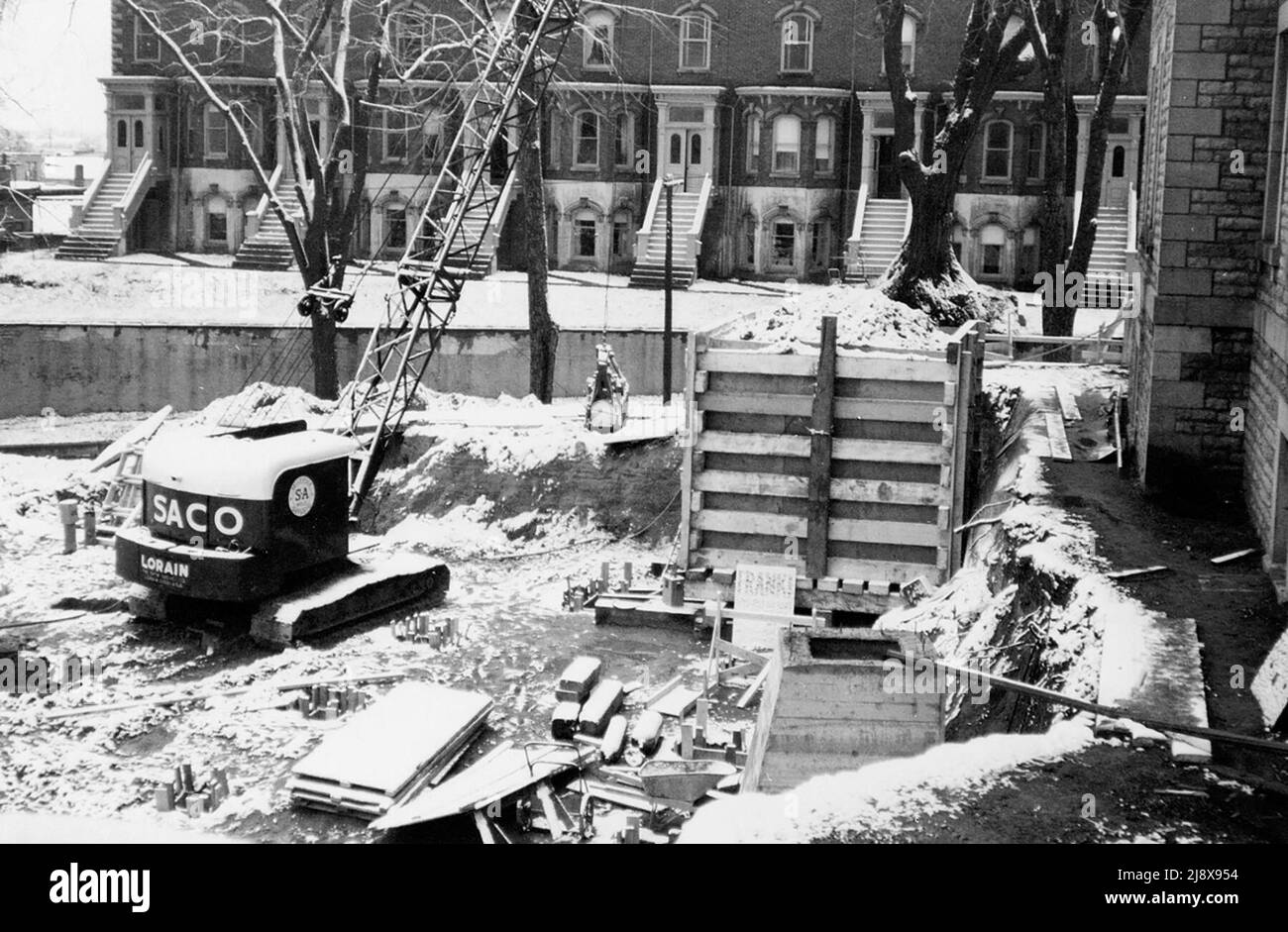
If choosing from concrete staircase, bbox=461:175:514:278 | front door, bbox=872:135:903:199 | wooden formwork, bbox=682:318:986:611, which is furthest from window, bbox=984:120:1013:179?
wooden formwork, bbox=682:318:986:611

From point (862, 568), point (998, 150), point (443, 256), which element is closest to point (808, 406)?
point (862, 568)

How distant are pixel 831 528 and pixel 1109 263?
86.6 feet

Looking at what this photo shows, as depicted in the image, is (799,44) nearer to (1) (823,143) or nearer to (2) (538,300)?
(1) (823,143)

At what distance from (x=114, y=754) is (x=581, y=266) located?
33.6 meters

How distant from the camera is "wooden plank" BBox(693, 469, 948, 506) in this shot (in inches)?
621

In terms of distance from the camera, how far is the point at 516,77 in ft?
72.4

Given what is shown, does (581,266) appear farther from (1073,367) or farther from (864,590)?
(864,590)

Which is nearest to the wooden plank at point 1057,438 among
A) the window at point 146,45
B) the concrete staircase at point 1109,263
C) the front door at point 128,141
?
the concrete staircase at point 1109,263

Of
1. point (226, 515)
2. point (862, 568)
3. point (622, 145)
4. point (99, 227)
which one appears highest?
point (622, 145)

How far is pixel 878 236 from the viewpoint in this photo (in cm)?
4206

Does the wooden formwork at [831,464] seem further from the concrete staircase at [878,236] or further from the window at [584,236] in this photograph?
the window at [584,236]

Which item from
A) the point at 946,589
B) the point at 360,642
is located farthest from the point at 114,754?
the point at 946,589

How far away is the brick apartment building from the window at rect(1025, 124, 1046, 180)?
0.08 m

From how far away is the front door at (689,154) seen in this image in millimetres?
44219
